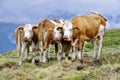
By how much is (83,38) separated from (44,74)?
5.72m

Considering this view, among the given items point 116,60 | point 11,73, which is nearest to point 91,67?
point 116,60

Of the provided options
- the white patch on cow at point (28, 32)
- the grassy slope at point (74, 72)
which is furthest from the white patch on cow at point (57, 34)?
the grassy slope at point (74, 72)

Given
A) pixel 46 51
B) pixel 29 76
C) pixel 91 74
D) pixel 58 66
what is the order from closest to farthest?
pixel 91 74, pixel 29 76, pixel 58 66, pixel 46 51

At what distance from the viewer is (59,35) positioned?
24.9 meters

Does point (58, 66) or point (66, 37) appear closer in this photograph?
point (58, 66)

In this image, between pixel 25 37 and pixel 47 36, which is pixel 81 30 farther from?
pixel 25 37

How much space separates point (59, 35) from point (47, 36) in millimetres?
745

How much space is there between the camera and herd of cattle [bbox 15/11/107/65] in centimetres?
2420

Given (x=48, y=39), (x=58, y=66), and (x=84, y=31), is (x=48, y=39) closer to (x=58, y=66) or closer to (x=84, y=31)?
(x=84, y=31)

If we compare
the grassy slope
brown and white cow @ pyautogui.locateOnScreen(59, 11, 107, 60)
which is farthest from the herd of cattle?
the grassy slope

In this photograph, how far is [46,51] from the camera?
25406mm

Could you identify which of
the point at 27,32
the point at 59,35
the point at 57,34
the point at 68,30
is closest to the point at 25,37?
the point at 27,32

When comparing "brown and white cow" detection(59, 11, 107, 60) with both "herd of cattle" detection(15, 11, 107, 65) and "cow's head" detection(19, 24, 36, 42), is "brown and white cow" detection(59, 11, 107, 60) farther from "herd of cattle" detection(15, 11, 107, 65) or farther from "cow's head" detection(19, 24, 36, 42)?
"cow's head" detection(19, 24, 36, 42)

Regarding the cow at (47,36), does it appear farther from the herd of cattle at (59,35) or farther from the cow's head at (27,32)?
the cow's head at (27,32)
